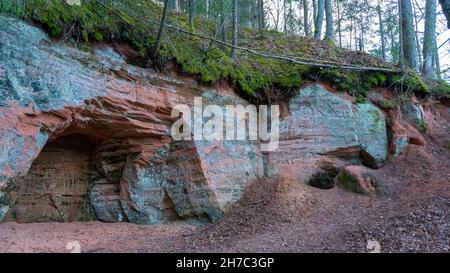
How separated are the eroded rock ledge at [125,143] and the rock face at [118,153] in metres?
0.02

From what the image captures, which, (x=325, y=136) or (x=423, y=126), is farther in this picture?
(x=423, y=126)

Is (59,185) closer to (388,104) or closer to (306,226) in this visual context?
(306,226)

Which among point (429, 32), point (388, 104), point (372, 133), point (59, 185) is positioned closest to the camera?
point (59, 185)

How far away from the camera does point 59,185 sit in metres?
7.22

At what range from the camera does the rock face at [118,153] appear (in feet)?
18.9

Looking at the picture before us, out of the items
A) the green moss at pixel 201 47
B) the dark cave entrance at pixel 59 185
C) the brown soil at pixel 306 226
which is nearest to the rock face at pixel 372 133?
the brown soil at pixel 306 226

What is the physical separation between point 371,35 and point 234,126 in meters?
12.9

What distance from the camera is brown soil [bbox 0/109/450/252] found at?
200 inches

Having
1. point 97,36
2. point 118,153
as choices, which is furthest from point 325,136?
point 97,36

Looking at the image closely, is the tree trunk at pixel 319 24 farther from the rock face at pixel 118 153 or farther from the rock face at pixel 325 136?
the rock face at pixel 118 153

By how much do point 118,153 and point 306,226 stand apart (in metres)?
4.10

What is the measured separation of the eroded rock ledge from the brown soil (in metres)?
0.50

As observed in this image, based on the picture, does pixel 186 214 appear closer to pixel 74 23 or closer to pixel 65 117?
pixel 65 117
